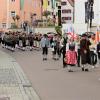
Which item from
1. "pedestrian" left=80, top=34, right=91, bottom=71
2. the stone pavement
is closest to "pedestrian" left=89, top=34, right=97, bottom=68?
"pedestrian" left=80, top=34, right=91, bottom=71

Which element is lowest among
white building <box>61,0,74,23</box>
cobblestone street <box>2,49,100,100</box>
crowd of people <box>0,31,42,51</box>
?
crowd of people <box>0,31,42,51</box>

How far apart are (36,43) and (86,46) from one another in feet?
89.7

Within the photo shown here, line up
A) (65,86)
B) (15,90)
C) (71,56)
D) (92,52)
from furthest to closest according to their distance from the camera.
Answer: (92,52)
(71,56)
(65,86)
(15,90)

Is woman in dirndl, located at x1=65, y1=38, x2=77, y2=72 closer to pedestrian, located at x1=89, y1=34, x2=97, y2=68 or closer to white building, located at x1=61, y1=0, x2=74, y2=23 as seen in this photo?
pedestrian, located at x1=89, y1=34, x2=97, y2=68

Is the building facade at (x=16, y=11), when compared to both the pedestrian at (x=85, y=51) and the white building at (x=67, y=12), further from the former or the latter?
the pedestrian at (x=85, y=51)

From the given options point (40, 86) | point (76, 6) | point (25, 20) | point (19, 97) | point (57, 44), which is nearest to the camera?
point (19, 97)

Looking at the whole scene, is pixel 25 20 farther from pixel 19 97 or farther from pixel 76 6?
pixel 19 97

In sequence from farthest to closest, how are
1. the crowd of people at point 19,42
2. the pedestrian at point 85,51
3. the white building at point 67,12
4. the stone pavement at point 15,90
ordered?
the white building at point 67,12
the crowd of people at point 19,42
the pedestrian at point 85,51
the stone pavement at point 15,90

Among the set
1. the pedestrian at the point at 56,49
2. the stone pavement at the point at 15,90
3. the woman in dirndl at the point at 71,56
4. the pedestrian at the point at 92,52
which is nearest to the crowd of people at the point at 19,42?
the pedestrian at the point at 56,49

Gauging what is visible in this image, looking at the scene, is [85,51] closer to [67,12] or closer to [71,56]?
[71,56]

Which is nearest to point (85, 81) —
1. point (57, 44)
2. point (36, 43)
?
point (57, 44)

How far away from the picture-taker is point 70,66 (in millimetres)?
23547

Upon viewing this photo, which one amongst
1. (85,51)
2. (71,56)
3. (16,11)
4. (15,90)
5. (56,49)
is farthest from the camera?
(16,11)

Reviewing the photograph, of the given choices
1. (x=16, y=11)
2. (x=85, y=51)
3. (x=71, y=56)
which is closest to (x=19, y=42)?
(x=71, y=56)
